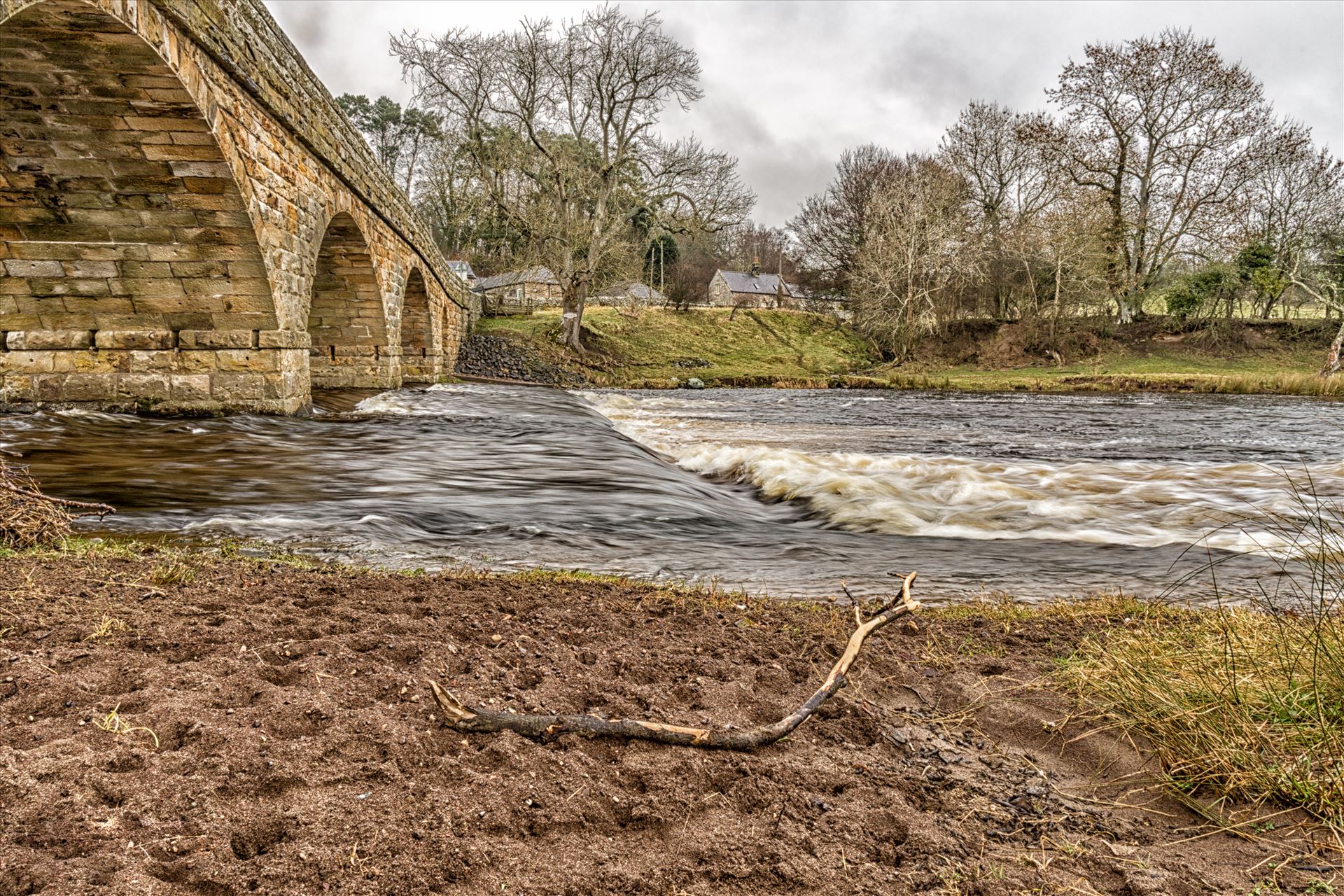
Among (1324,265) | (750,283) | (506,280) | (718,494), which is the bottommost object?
(718,494)

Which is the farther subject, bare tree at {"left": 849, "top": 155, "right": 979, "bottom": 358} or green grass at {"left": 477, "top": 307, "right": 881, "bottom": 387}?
bare tree at {"left": 849, "top": 155, "right": 979, "bottom": 358}

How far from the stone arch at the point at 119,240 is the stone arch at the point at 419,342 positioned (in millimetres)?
12398

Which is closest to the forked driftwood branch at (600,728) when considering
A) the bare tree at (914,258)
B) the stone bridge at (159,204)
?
the stone bridge at (159,204)

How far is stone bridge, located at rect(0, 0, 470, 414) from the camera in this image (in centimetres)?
635

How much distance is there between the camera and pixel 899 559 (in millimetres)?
4879

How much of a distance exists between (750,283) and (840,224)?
15.3 meters

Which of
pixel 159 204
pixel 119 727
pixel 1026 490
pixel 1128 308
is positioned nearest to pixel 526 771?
pixel 119 727

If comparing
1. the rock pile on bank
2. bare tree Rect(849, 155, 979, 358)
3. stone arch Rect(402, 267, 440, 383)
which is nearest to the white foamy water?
stone arch Rect(402, 267, 440, 383)

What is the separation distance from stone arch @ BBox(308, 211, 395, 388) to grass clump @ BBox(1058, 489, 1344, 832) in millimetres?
14006

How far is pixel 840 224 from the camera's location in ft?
150

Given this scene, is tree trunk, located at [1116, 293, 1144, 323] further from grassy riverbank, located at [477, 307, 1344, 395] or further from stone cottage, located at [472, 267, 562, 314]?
stone cottage, located at [472, 267, 562, 314]

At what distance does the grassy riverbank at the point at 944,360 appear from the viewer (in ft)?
81.8

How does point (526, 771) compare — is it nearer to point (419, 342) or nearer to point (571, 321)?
point (419, 342)

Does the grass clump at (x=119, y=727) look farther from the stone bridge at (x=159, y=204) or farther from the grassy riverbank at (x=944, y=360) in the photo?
the grassy riverbank at (x=944, y=360)
